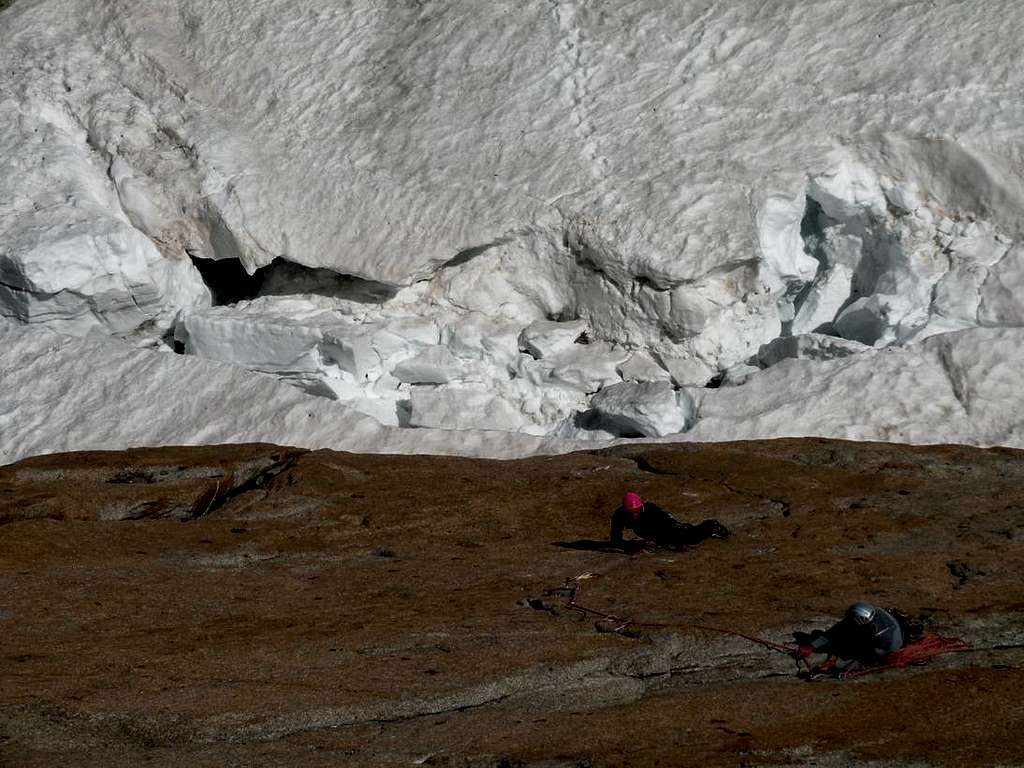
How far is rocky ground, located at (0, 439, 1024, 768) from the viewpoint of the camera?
9984 mm

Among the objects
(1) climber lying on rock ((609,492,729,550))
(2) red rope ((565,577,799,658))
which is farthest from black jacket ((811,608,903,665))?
(1) climber lying on rock ((609,492,729,550))

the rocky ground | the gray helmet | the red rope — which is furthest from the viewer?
the red rope

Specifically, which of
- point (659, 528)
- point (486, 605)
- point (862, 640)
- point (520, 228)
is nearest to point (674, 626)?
point (862, 640)

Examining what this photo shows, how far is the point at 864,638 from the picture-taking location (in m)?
11.0

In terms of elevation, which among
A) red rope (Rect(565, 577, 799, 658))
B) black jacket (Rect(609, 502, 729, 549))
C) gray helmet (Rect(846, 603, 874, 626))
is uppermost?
gray helmet (Rect(846, 603, 874, 626))

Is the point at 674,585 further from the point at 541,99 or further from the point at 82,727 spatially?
the point at 541,99

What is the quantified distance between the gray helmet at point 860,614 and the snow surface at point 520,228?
7927 millimetres

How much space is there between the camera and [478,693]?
10930 mm

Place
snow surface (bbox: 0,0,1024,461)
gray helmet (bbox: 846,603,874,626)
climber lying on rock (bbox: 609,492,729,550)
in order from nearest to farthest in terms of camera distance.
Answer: gray helmet (bbox: 846,603,874,626) < climber lying on rock (bbox: 609,492,729,550) < snow surface (bbox: 0,0,1024,461)

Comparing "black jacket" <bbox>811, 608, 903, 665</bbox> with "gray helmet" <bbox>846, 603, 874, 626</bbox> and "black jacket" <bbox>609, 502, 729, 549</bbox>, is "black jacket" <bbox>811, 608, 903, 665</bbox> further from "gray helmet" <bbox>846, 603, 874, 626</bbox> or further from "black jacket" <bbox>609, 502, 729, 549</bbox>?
"black jacket" <bbox>609, 502, 729, 549</bbox>

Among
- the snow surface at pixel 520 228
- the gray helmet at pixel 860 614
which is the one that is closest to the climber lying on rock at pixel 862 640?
the gray helmet at pixel 860 614

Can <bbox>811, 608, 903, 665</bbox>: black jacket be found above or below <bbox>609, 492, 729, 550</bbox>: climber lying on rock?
above

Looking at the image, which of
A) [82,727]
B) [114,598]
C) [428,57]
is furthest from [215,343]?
[82,727]

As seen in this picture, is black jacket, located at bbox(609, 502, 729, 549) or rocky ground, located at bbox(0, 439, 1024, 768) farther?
black jacket, located at bbox(609, 502, 729, 549)
